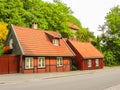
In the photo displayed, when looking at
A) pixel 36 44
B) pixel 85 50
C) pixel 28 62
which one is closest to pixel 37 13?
pixel 85 50

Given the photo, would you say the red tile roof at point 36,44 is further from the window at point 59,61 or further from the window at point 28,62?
the window at point 28,62

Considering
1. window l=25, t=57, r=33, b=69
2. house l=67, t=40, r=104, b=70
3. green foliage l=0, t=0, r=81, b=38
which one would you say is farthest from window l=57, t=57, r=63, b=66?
green foliage l=0, t=0, r=81, b=38

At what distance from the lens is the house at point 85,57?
49.3 m

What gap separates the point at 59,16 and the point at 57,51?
21331 mm

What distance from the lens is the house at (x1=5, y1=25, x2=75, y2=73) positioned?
119 ft

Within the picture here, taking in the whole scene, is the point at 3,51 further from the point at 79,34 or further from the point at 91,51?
the point at 79,34

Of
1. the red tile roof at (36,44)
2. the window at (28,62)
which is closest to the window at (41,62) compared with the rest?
the red tile roof at (36,44)

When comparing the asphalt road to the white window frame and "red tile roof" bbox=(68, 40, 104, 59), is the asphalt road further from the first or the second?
"red tile roof" bbox=(68, 40, 104, 59)

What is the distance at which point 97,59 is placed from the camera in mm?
55219

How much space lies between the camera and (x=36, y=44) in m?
39.5

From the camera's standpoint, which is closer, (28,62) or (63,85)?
(63,85)

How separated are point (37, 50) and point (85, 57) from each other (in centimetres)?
1308

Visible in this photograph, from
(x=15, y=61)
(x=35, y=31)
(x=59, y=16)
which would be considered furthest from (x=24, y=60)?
(x=59, y=16)

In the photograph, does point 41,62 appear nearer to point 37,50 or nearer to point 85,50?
point 37,50
